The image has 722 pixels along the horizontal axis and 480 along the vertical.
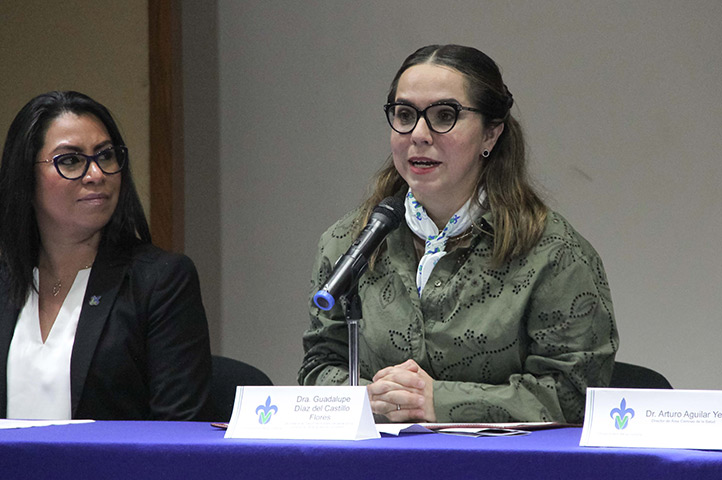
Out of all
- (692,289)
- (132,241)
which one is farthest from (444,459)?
(692,289)

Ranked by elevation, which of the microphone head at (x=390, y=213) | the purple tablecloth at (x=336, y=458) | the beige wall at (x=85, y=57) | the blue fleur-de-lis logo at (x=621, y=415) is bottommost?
the purple tablecloth at (x=336, y=458)

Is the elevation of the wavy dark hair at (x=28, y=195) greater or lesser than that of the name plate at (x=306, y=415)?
greater

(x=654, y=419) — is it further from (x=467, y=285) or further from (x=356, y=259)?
(x=467, y=285)

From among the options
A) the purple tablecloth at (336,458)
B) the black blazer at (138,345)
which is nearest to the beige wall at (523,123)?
the black blazer at (138,345)

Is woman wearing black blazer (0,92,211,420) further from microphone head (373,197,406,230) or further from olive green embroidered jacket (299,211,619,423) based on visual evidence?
microphone head (373,197,406,230)

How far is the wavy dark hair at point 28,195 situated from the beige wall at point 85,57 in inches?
40.3

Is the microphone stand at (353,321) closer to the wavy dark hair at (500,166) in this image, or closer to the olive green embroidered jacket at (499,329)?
the olive green embroidered jacket at (499,329)

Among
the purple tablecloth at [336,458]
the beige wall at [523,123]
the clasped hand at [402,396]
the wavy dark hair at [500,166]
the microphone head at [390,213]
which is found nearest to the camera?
the purple tablecloth at [336,458]

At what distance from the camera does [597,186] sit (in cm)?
329

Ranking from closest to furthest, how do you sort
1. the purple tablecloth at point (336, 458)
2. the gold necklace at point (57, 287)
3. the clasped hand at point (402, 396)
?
the purple tablecloth at point (336, 458), the clasped hand at point (402, 396), the gold necklace at point (57, 287)

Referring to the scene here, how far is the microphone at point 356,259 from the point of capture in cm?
144

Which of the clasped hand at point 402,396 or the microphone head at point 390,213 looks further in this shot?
the clasped hand at point 402,396

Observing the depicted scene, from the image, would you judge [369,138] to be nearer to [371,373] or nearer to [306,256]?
[306,256]

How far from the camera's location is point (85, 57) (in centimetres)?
347
